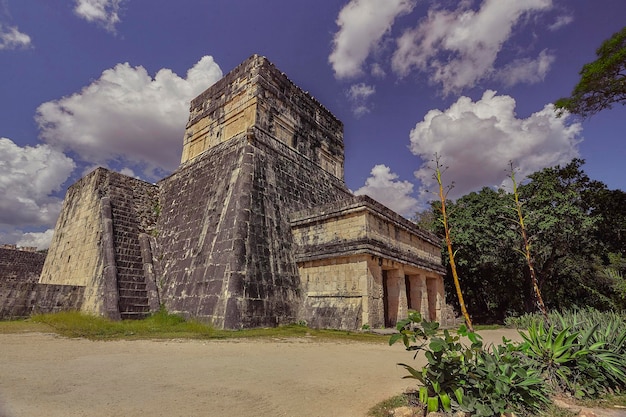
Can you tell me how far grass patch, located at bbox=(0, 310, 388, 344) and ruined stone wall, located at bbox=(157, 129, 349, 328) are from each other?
47 centimetres

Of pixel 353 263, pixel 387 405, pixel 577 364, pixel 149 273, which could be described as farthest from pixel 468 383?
pixel 149 273

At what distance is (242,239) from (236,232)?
1.06 feet

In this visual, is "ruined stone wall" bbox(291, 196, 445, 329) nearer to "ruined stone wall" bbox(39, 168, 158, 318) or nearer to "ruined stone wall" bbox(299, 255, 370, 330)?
"ruined stone wall" bbox(299, 255, 370, 330)

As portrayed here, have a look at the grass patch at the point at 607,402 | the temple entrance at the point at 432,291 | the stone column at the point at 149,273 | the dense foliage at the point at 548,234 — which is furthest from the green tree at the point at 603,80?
the stone column at the point at 149,273

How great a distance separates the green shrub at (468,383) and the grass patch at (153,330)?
5167 millimetres

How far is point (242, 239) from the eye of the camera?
10352 mm

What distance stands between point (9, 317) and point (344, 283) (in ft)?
35.2

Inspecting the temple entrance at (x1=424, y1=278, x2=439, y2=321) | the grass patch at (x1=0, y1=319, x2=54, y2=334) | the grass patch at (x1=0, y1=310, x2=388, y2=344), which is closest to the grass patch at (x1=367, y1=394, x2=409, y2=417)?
the grass patch at (x1=0, y1=310, x2=388, y2=344)

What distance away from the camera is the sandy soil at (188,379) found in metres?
3.12

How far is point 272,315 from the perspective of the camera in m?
10.1

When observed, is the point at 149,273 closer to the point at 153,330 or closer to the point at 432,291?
the point at 153,330

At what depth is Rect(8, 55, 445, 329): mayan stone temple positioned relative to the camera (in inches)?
410

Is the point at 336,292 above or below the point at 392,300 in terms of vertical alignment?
above

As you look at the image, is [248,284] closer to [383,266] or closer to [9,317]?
[383,266]
